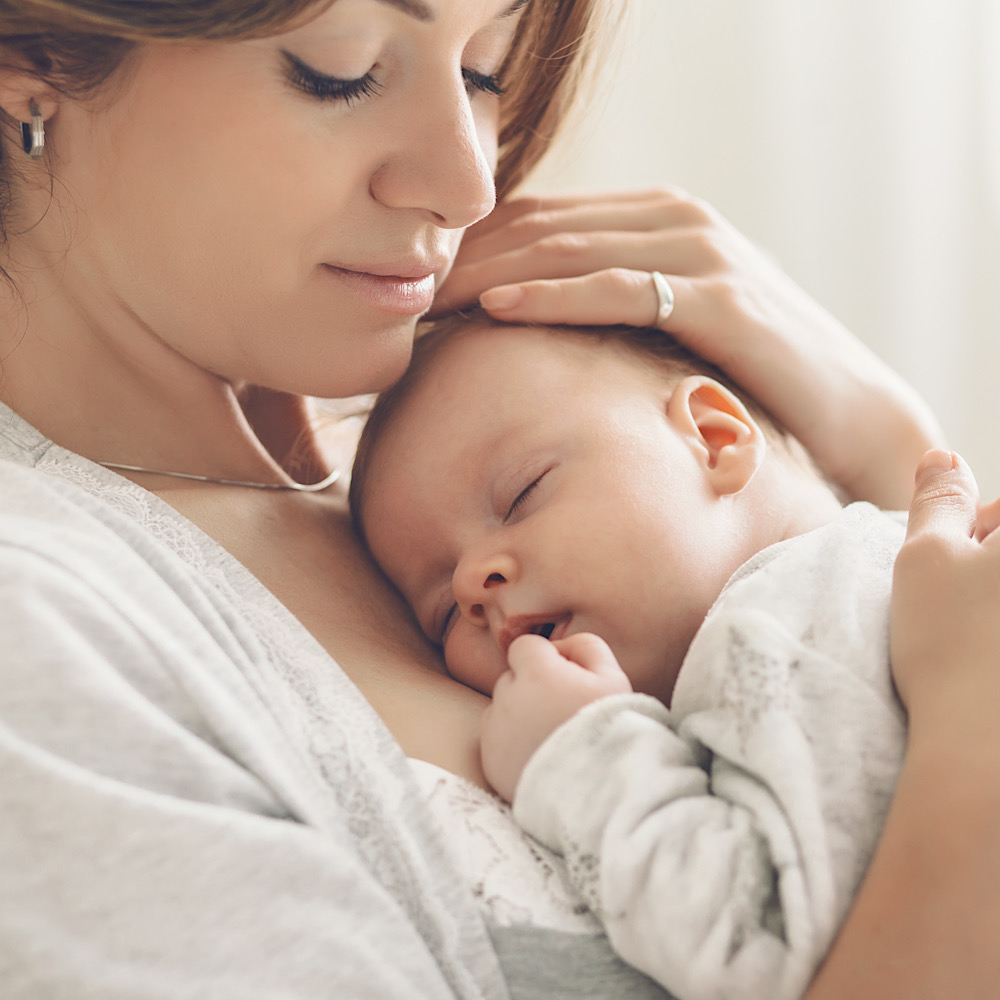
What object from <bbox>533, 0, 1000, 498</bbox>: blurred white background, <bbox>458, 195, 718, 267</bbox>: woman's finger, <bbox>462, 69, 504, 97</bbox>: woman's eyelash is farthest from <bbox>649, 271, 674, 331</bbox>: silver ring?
<bbox>533, 0, 1000, 498</bbox>: blurred white background

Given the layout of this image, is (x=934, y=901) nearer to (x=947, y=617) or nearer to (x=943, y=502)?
(x=947, y=617)

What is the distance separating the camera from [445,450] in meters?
1.18

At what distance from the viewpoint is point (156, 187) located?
0.99 m

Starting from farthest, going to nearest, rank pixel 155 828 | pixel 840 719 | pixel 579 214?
pixel 579 214, pixel 840 719, pixel 155 828

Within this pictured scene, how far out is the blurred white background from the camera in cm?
251

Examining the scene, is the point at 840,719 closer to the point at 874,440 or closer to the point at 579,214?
the point at 874,440

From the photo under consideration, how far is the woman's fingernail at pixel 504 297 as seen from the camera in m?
1.27

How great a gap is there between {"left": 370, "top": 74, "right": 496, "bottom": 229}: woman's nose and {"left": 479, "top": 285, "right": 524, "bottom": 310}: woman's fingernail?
0.22 meters

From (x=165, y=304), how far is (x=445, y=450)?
335mm

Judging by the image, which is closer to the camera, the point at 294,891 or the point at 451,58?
the point at 294,891

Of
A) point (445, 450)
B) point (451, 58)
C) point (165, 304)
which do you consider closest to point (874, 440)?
point (445, 450)

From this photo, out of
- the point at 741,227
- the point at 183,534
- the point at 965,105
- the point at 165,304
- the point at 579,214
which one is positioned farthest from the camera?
the point at 741,227

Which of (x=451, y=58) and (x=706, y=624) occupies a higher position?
(x=451, y=58)

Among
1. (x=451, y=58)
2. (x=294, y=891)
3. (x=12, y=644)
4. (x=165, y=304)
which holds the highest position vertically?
(x=451, y=58)
